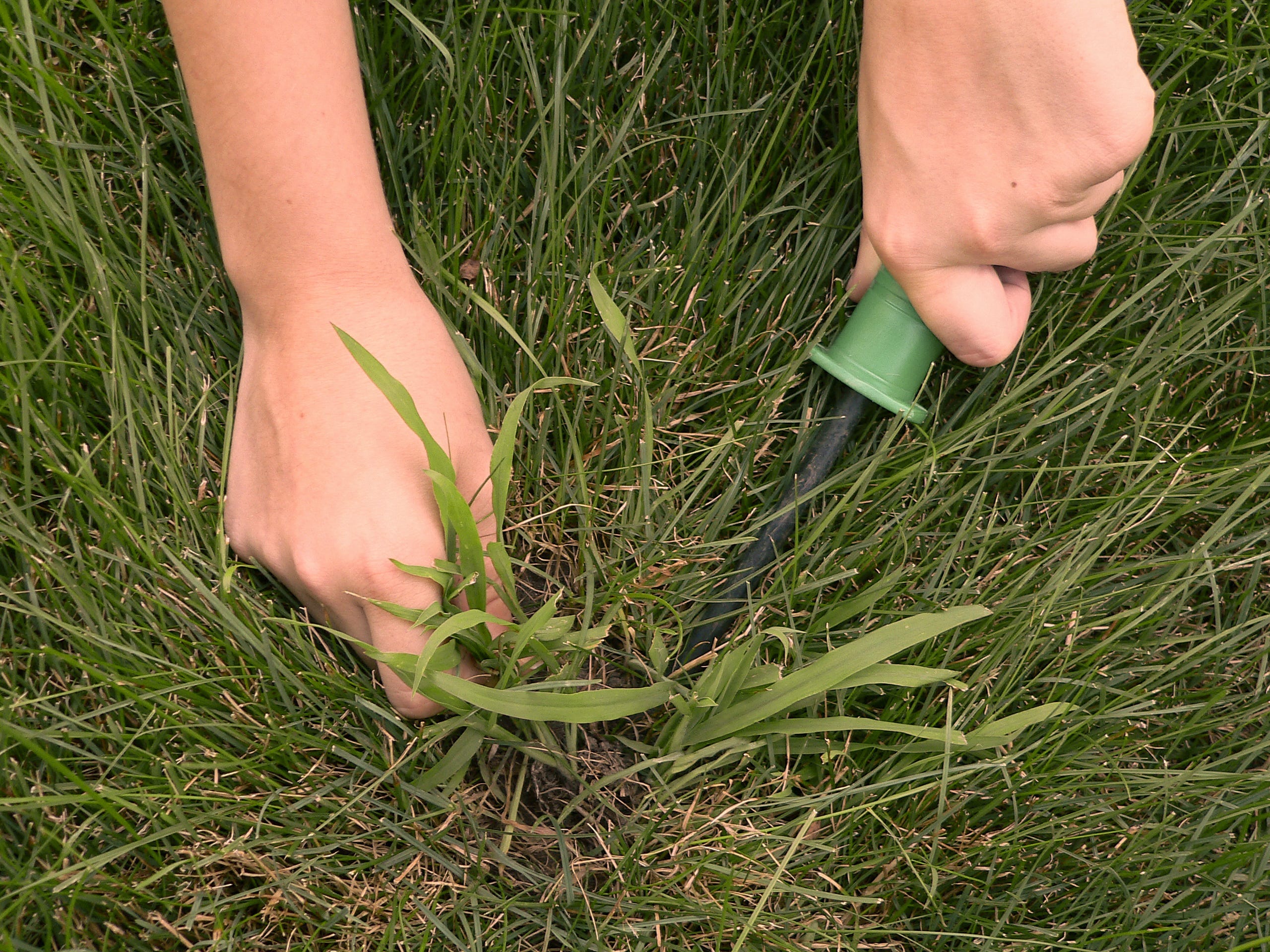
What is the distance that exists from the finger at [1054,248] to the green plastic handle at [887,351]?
0.10 metres

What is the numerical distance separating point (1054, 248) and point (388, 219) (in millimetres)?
683

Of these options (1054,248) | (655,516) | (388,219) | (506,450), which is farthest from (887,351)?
(388,219)

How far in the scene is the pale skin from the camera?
866 mm

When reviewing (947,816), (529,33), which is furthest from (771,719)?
(529,33)

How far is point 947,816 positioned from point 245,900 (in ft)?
2.22

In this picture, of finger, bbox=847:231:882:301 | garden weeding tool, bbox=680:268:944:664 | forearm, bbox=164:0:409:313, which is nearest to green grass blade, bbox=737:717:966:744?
garden weeding tool, bbox=680:268:944:664

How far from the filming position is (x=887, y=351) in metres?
1.02

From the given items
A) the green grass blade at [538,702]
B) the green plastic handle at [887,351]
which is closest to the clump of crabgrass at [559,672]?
the green grass blade at [538,702]

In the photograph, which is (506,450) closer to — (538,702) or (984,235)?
(538,702)

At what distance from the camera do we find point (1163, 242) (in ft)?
3.80

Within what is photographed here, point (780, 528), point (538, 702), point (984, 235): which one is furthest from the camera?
point (780, 528)

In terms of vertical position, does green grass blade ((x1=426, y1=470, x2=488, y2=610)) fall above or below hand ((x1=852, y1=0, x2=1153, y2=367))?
below

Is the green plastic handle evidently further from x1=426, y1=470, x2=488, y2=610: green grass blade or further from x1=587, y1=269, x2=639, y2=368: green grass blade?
x1=426, y1=470, x2=488, y2=610: green grass blade

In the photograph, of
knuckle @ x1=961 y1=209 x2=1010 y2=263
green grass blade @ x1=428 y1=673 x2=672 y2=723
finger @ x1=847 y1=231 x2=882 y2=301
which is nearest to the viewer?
green grass blade @ x1=428 y1=673 x2=672 y2=723
